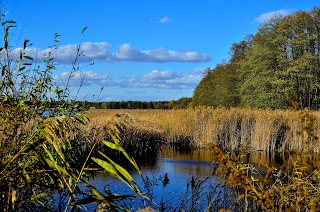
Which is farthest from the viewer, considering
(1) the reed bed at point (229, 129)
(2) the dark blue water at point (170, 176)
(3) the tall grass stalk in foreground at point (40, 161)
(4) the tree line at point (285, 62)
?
(4) the tree line at point (285, 62)

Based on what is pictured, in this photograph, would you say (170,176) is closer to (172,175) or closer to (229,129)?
(172,175)

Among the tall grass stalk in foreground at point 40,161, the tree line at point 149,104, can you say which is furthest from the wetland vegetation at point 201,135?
the tree line at point 149,104

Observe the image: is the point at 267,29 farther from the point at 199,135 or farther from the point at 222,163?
the point at 222,163

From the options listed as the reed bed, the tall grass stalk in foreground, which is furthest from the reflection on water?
the tall grass stalk in foreground

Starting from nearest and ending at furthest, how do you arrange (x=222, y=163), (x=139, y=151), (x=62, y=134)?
(x=62, y=134) → (x=222, y=163) → (x=139, y=151)

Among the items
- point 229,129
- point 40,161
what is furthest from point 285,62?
point 40,161

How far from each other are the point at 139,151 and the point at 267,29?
22540 mm

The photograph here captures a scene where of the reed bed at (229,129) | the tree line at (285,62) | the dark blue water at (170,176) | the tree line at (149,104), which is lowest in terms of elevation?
the dark blue water at (170,176)

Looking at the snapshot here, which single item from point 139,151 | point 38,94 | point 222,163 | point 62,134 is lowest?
point 139,151

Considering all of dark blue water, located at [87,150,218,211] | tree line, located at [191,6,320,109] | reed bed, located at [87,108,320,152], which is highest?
tree line, located at [191,6,320,109]

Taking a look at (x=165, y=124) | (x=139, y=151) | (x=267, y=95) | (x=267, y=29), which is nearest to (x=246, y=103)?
(x=267, y=95)

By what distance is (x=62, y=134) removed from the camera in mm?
2225

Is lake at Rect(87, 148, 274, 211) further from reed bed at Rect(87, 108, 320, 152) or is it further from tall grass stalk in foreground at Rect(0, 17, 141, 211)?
tall grass stalk in foreground at Rect(0, 17, 141, 211)

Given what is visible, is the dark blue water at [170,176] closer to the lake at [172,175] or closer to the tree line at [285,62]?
the lake at [172,175]
